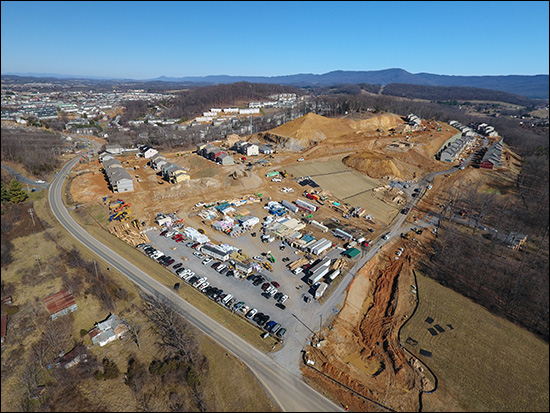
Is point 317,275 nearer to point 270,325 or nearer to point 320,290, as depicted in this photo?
point 320,290

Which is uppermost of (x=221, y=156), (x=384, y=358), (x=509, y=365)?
(x=221, y=156)

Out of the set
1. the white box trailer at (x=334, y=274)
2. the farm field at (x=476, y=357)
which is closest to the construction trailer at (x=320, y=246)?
the white box trailer at (x=334, y=274)

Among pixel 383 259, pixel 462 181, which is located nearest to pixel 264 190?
pixel 383 259

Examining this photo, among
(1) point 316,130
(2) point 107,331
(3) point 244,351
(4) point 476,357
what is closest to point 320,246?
(3) point 244,351

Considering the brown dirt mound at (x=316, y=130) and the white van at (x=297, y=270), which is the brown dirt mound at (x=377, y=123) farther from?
the white van at (x=297, y=270)

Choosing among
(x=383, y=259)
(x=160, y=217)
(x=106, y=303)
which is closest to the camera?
(x=106, y=303)

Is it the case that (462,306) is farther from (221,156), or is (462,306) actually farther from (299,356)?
(221,156)

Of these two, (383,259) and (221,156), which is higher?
(221,156)
